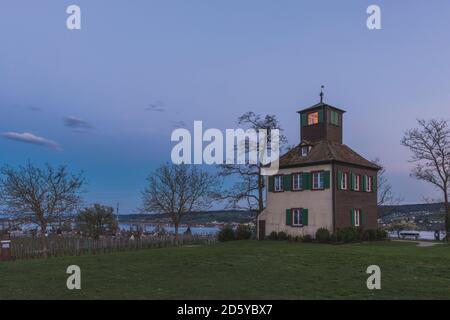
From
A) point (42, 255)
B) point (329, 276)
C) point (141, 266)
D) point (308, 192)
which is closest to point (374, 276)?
point (329, 276)

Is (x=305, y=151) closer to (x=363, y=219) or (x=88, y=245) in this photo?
(x=363, y=219)

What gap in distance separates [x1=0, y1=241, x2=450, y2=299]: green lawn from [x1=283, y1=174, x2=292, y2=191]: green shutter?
1378 cm

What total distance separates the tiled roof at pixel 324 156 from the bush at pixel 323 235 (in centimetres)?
473

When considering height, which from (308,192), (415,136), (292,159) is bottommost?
(308,192)

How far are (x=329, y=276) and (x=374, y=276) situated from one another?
1.27 meters

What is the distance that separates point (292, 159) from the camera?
32.4 meters

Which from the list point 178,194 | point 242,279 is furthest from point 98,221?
point 242,279

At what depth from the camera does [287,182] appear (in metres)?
31.7

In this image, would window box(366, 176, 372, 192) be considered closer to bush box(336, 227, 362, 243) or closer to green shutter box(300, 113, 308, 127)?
bush box(336, 227, 362, 243)

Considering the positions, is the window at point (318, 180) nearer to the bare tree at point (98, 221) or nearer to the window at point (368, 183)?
the window at point (368, 183)

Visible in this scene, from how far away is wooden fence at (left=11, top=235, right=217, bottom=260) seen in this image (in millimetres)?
25312
